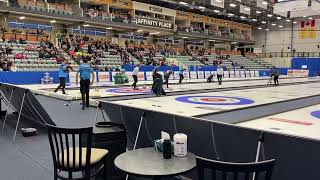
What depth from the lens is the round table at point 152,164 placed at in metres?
2.97

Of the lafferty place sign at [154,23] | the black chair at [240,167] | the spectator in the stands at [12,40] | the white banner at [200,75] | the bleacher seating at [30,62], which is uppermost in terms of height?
the lafferty place sign at [154,23]

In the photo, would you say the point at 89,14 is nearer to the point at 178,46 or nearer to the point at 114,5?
the point at 114,5

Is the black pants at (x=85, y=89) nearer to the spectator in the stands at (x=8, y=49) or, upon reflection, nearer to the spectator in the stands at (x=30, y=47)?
the spectator in the stands at (x=8, y=49)

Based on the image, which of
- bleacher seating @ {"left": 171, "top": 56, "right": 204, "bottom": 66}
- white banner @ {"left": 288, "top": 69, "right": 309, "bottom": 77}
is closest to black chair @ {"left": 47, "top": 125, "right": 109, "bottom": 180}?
bleacher seating @ {"left": 171, "top": 56, "right": 204, "bottom": 66}

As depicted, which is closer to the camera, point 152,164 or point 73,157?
point 152,164

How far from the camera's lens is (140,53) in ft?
116

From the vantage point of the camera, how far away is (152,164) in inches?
128

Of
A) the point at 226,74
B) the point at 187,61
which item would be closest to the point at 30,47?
the point at 187,61

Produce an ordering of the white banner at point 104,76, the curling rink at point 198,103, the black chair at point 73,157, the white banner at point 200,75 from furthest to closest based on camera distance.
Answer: the white banner at point 200,75 → the white banner at point 104,76 → the curling rink at point 198,103 → the black chair at point 73,157

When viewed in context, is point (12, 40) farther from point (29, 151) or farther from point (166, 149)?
point (166, 149)

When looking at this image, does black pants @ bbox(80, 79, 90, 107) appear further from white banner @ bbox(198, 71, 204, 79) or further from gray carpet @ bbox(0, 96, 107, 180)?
white banner @ bbox(198, 71, 204, 79)

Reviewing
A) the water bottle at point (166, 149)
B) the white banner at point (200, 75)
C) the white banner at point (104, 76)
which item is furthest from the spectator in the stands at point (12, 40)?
the water bottle at point (166, 149)

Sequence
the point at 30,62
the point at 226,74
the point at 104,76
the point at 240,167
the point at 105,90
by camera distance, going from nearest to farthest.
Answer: the point at 240,167, the point at 105,90, the point at 30,62, the point at 104,76, the point at 226,74

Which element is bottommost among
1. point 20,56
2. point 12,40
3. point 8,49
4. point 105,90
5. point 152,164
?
point 105,90
